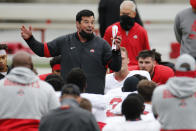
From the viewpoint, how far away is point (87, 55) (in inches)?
344

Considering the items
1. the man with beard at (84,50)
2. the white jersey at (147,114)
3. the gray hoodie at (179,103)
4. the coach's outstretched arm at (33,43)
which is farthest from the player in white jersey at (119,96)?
the gray hoodie at (179,103)

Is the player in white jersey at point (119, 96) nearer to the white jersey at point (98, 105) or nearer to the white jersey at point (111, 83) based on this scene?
the white jersey at point (98, 105)

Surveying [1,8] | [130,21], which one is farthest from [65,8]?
[130,21]

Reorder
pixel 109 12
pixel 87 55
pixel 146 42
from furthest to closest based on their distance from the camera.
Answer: pixel 109 12, pixel 146 42, pixel 87 55

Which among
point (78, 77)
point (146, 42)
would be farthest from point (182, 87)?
point (146, 42)

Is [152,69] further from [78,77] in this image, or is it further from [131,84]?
[78,77]

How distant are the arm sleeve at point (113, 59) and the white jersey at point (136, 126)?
6.81 feet

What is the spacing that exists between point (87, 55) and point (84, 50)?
89mm

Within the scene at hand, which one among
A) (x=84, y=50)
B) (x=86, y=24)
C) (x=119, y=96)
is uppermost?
(x=86, y=24)

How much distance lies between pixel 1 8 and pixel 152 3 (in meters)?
7.53

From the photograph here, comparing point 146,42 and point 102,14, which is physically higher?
point 102,14

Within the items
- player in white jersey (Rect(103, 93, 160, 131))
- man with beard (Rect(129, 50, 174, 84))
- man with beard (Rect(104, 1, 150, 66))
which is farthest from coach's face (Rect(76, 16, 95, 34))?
player in white jersey (Rect(103, 93, 160, 131))

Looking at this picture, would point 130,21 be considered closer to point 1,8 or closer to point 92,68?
point 92,68

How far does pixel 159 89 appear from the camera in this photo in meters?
6.42
